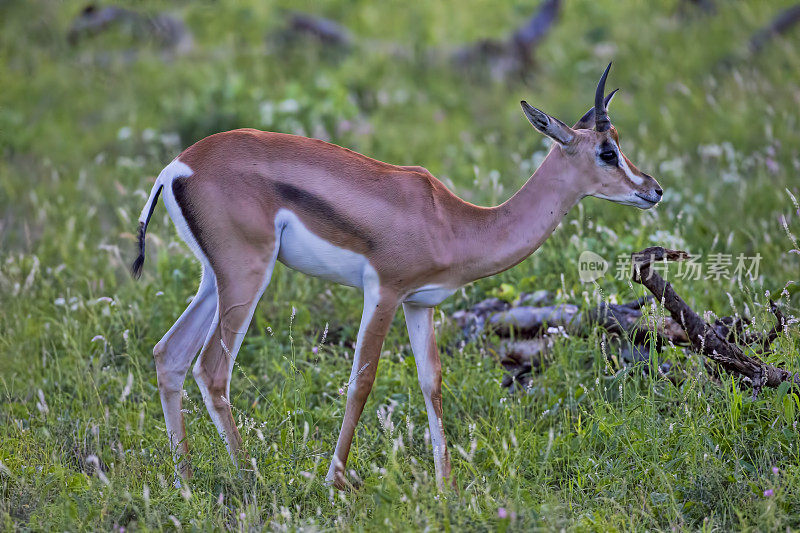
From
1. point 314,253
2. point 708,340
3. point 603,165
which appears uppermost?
point 603,165

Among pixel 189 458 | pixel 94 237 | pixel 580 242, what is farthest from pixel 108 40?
pixel 189 458

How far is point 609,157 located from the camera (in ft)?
13.9

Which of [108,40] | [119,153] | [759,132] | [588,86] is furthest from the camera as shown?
[108,40]

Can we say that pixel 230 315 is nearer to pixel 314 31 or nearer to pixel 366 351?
pixel 366 351

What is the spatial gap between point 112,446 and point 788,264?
4464 millimetres

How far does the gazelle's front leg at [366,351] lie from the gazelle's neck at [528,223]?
462mm

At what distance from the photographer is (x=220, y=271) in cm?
410

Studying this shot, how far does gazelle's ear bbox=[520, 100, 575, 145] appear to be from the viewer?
4.09m

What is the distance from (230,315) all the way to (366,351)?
0.65 meters

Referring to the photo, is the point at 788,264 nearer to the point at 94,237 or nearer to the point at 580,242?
the point at 580,242

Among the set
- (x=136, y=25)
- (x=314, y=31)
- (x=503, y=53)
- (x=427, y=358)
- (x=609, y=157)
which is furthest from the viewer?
A: (x=136, y=25)

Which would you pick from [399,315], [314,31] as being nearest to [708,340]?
[399,315]

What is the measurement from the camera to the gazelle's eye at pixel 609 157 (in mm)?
4223

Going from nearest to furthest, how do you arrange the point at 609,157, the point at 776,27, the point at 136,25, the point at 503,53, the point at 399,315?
the point at 609,157, the point at 399,315, the point at 776,27, the point at 503,53, the point at 136,25
